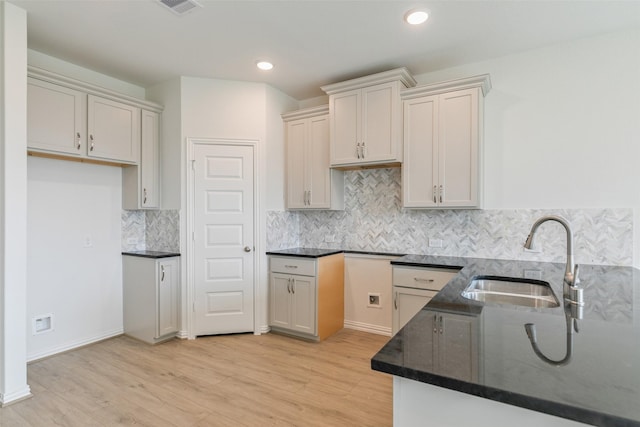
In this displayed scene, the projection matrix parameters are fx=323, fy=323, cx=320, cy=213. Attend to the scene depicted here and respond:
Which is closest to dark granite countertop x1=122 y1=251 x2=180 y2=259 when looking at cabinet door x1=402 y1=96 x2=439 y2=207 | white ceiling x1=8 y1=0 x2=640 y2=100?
white ceiling x1=8 y1=0 x2=640 y2=100

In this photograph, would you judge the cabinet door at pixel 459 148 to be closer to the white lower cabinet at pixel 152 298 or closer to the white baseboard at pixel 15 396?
the white lower cabinet at pixel 152 298

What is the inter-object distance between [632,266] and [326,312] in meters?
2.65

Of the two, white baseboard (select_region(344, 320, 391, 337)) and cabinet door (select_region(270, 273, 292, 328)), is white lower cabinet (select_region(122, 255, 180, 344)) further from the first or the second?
white baseboard (select_region(344, 320, 391, 337))

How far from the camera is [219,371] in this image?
8.95 feet

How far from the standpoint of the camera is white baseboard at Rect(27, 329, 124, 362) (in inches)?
116

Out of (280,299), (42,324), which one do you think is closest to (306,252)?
(280,299)

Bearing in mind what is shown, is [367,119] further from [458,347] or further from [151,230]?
[151,230]

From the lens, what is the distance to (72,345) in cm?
321

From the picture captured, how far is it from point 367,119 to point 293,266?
1.71 m

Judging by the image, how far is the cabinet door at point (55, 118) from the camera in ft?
8.84

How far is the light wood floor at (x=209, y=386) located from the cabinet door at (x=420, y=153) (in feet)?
5.18

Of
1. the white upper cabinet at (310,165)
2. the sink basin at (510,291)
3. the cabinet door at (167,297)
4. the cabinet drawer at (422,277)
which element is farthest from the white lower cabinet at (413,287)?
the cabinet door at (167,297)

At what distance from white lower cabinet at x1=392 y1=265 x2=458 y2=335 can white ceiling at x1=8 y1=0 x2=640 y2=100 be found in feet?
6.40

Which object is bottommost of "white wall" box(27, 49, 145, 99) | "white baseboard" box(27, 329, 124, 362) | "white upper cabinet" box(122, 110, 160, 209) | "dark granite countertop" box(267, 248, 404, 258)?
"white baseboard" box(27, 329, 124, 362)
